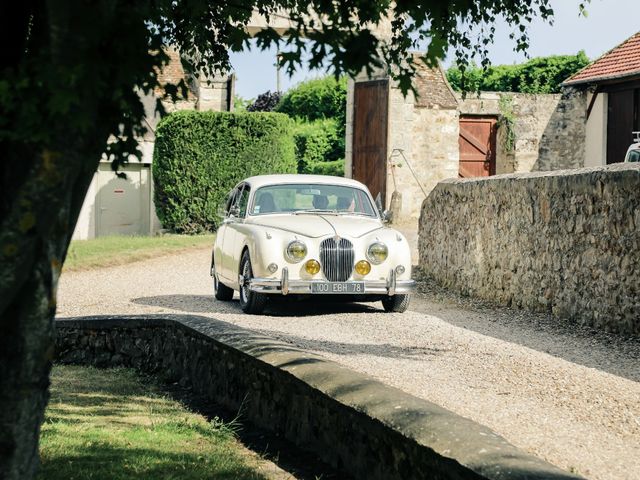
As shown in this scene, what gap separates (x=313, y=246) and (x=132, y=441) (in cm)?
561

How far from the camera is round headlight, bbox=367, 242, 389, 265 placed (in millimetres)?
11461

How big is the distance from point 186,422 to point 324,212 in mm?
5984

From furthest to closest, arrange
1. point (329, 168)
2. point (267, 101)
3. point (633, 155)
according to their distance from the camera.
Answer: point (267, 101), point (329, 168), point (633, 155)

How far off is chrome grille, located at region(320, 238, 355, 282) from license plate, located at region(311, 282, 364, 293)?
0.34 ft

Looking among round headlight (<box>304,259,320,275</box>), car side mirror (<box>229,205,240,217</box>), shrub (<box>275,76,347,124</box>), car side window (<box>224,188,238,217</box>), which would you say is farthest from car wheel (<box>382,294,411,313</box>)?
shrub (<box>275,76,347,124</box>)

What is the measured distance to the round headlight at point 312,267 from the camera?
11.3 metres

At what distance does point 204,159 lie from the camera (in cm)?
2345

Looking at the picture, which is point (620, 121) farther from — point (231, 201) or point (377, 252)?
point (377, 252)

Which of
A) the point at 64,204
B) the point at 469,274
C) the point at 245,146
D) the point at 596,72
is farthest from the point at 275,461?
the point at 596,72

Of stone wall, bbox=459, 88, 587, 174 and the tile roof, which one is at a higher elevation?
the tile roof

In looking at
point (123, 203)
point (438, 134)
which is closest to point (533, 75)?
point (438, 134)

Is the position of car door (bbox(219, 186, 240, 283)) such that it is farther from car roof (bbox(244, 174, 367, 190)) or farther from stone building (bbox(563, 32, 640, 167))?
stone building (bbox(563, 32, 640, 167))

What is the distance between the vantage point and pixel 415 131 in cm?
2491

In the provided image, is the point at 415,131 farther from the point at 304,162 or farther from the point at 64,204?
the point at 64,204
